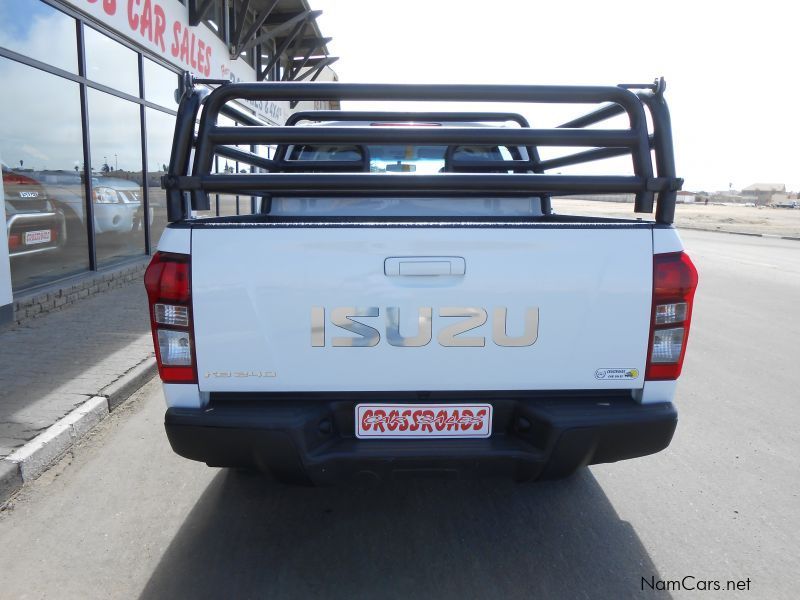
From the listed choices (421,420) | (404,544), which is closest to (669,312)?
(421,420)

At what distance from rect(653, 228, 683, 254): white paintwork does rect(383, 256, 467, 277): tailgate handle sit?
739 mm

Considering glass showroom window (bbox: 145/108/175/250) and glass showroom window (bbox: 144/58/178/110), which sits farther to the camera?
glass showroom window (bbox: 145/108/175/250)

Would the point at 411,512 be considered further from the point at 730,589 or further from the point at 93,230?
the point at 93,230

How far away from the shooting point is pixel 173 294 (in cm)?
227

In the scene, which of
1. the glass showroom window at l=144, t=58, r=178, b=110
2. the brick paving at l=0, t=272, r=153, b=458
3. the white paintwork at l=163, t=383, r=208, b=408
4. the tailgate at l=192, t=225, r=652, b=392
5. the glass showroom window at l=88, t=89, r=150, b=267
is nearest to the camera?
the tailgate at l=192, t=225, r=652, b=392

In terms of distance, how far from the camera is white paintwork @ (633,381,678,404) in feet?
7.98

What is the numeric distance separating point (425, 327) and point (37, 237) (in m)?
6.81

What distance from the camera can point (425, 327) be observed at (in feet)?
7.59

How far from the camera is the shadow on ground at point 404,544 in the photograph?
2.41 m

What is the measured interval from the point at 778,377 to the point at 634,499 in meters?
3.08

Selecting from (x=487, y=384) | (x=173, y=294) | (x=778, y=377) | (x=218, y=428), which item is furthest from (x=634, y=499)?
(x=778, y=377)

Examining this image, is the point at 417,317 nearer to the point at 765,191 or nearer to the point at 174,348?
the point at 174,348

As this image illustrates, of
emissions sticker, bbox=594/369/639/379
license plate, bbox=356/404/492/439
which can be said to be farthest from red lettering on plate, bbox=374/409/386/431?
emissions sticker, bbox=594/369/639/379

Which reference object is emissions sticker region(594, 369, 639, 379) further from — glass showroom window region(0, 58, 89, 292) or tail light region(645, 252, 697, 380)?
glass showroom window region(0, 58, 89, 292)
